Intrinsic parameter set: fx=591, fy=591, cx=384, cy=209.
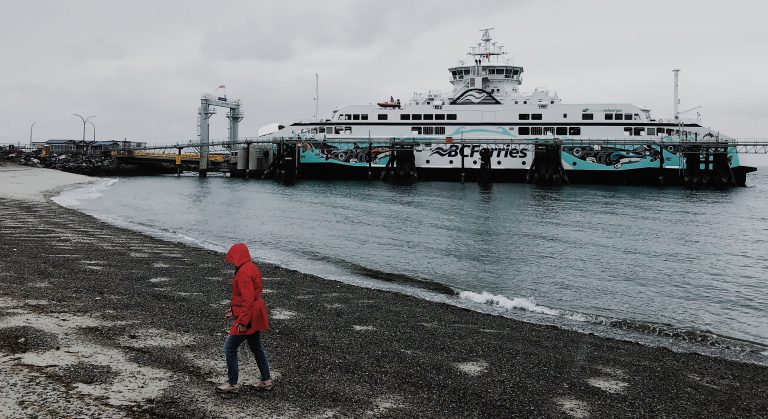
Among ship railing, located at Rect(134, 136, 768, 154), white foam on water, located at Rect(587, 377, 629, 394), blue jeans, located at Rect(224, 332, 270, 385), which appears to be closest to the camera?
blue jeans, located at Rect(224, 332, 270, 385)

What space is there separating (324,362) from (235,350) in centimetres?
198

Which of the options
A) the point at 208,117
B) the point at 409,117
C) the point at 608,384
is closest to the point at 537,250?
the point at 608,384

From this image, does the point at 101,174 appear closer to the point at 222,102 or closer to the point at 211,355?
the point at 222,102

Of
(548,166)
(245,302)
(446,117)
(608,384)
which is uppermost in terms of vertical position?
(446,117)

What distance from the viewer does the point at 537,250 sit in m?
24.8

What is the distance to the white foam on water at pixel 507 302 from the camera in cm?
1461

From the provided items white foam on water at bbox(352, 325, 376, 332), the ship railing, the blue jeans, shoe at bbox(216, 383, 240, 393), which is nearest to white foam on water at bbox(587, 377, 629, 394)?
white foam on water at bbox(352, 325, 376, 332)

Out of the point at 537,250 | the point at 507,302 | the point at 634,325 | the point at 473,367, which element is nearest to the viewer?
the point at 473,367

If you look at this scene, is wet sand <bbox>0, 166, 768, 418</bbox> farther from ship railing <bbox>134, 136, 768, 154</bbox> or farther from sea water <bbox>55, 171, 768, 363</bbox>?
ship railing <bbox>134, 136, 768, 154</bbox>

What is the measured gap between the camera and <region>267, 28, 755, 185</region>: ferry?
7219 centimetres

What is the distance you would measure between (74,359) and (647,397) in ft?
24.9

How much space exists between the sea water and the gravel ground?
2862 millimetres

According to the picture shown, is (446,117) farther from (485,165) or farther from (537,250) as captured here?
(537,250)

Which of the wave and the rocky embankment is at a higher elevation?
the rocky embankment
